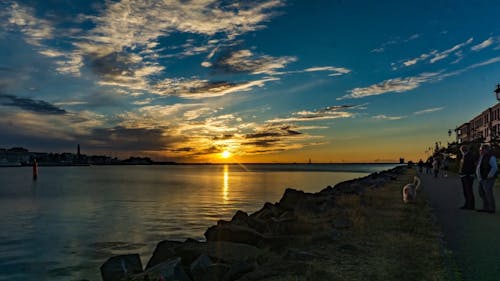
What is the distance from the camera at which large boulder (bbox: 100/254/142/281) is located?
327 inches

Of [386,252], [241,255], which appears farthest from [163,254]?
[386,252]

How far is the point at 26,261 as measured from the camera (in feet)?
41.7

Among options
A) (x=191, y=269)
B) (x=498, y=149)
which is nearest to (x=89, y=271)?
(x=191, y=269)

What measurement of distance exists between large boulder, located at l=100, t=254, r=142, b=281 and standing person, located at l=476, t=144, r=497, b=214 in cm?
1104

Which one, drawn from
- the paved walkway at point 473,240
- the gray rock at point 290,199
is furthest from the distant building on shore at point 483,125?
the paved walkway at point 473,240

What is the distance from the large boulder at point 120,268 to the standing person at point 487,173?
1104cm

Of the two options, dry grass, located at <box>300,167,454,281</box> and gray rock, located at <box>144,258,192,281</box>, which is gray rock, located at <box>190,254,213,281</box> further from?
dry grass, located at <box>300,167,454,281</box>

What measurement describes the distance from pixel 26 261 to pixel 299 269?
9.53 m

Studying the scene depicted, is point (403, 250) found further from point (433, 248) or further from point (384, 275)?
point (384, 275)

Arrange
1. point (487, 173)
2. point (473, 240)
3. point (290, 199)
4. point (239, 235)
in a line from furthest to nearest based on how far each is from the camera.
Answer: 1. point (290, 199)
2. point (487, 173)
3. point (239, 235)
4. point (473, 240)

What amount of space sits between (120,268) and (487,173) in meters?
11.5

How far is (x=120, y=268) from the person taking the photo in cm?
846

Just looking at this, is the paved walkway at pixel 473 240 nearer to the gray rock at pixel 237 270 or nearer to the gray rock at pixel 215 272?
the gray rock at pixel 237 270

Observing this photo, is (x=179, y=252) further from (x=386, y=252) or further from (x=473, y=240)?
(x=473, y=240)
